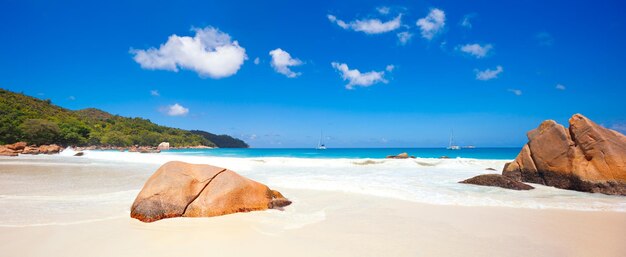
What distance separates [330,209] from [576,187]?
31.1 ft

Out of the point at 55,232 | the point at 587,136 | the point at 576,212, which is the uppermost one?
the point at 587,136

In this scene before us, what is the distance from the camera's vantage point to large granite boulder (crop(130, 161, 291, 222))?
6.61 metres

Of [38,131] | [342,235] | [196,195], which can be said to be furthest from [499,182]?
[38,131]

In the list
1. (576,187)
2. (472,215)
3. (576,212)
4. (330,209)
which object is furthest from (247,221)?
(576,187)

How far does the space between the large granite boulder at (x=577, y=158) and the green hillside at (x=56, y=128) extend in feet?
248

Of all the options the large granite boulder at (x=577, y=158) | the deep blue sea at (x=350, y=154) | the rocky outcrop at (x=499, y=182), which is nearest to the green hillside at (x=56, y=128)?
the deep blue sea at (x=350, y=154)

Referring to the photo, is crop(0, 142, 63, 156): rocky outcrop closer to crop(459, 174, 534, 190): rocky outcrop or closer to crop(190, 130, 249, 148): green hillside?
crop(459, 174, 534, 190): rocky outcrop

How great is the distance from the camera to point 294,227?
236 inches

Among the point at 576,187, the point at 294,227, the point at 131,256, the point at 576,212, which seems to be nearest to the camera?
the point at 131,256

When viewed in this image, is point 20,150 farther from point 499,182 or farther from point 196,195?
point 499,182

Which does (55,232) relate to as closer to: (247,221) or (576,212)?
(247,221)

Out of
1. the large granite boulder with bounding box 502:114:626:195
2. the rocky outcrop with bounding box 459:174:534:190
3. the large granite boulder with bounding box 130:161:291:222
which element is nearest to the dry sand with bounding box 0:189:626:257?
the large granite boulder with bounding box 130:161:291:222

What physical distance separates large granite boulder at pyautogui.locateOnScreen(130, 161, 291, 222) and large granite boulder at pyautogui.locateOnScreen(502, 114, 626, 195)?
10.8m

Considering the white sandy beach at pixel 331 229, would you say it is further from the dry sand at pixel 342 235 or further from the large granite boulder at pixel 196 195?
the large granite boulder at pixel 196 195
